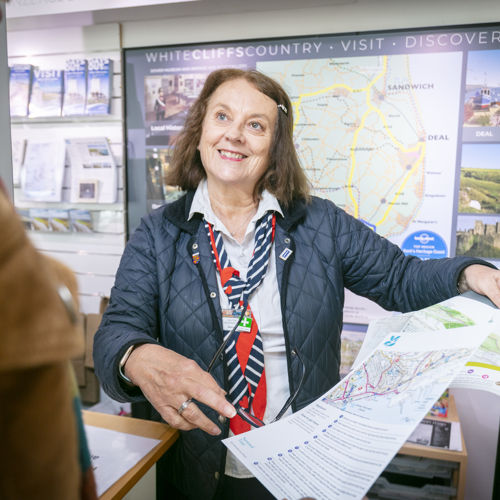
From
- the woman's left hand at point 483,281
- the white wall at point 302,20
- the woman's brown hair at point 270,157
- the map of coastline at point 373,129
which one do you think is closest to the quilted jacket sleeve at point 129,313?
the woman's brown hair at point 270,157

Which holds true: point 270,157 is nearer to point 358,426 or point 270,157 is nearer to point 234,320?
point 234,320

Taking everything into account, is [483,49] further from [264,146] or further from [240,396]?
[240,396]

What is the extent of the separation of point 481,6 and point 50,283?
100 inches

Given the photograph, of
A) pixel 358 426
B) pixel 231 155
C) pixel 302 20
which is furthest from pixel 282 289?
pixel 302 20

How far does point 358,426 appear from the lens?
29.1 inches

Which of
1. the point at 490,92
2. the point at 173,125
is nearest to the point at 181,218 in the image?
the point at 173,125

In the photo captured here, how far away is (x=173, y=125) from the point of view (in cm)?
254

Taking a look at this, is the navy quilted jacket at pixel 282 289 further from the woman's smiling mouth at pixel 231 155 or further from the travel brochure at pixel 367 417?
the travel brochure at pixel 367 417

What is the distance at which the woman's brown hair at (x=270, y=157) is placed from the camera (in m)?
1.52

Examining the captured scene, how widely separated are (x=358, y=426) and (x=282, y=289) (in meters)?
0.59

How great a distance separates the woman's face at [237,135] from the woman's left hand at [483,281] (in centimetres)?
74

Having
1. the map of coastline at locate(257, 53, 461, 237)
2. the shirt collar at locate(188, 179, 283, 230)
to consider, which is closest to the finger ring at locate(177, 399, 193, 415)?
the shirt collar at locate(188, 179, 283, 230)

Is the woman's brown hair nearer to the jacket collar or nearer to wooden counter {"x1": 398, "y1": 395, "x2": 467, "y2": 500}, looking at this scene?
the jacket collar

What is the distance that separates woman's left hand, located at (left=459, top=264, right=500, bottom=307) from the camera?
1.09 meters
